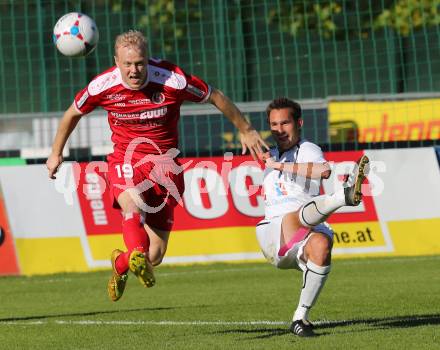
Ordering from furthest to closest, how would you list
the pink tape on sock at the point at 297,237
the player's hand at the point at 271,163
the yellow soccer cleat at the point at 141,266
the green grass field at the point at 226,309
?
the pink tape on sock at the point at 297,237 < the player's hand at the point at 271,163 < the green grass field at the point at 226,309 < the yellow soccer cleat at the point at 141,266

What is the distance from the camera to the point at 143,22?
17.5 metres

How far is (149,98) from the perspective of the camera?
821 cm

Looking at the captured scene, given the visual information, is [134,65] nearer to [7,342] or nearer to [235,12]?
[7,342]

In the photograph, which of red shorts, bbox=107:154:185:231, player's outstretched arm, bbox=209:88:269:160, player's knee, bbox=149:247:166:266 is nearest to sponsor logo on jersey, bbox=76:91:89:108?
red shorts, bbox=107:154:185:231

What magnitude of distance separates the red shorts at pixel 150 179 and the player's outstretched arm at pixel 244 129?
0.61 metres

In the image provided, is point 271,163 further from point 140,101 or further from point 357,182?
point 140,101

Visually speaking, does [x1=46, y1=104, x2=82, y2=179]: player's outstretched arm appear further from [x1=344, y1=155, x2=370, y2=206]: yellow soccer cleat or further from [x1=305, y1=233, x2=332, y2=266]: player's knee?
[x1=344, y1=155, x2=370, y2=206]: yellow soccer cleat

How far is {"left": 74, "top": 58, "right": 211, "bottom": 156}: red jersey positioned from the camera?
8.19 meters

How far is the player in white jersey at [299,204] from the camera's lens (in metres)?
7.85

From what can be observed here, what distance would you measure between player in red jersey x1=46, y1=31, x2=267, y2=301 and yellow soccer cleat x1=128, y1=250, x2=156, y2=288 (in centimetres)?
23

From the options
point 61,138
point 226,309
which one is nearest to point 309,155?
point 61,138

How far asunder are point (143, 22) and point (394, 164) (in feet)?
15.9

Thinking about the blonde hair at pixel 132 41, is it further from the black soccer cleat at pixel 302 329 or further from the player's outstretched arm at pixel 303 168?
the black soccer cleat at pixel 302 329

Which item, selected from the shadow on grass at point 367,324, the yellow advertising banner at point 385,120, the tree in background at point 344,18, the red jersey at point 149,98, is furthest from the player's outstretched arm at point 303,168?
the tree in background at point 344,18
